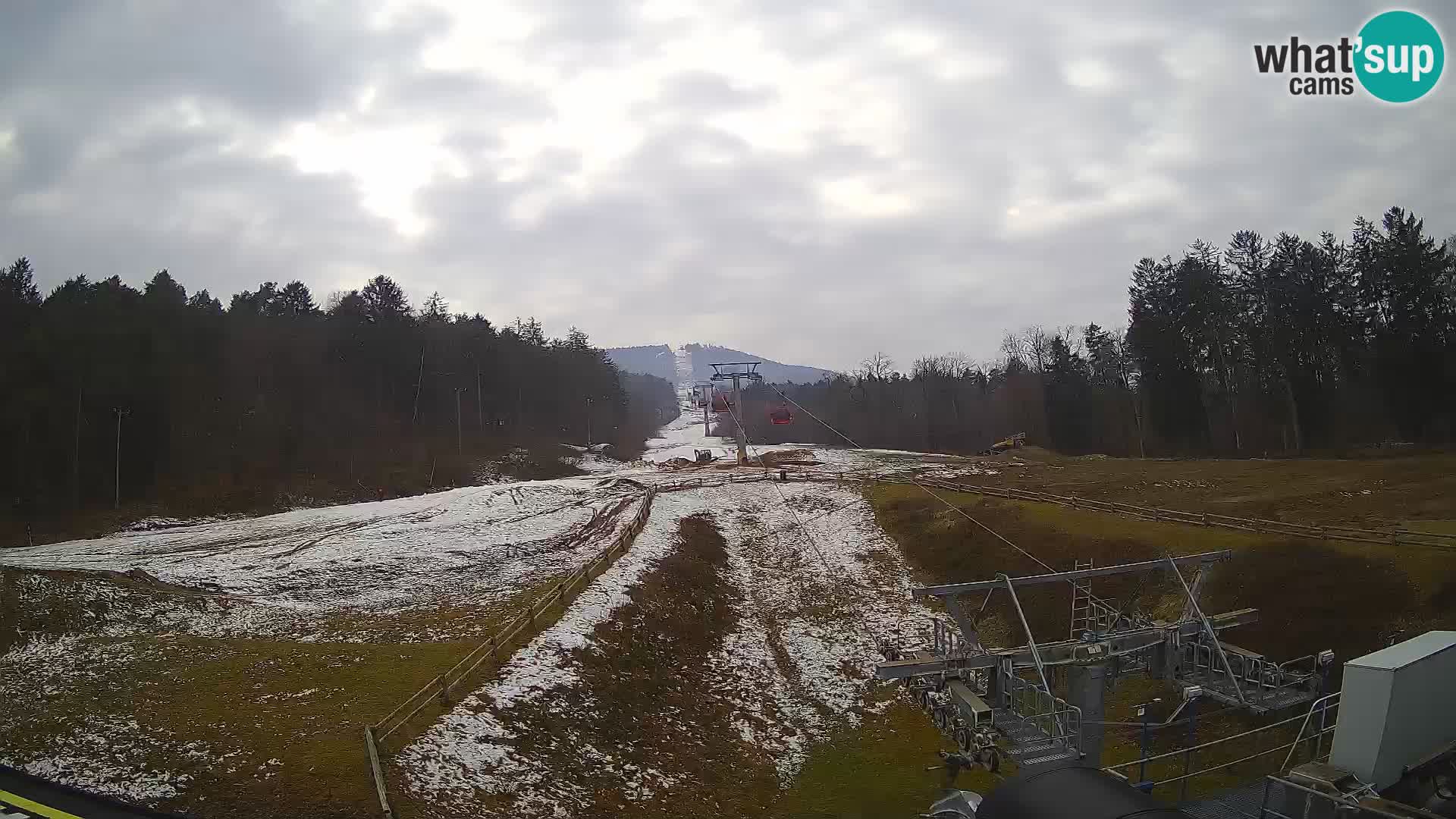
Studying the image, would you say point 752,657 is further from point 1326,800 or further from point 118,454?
point 118,454

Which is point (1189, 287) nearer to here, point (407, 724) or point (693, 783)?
point (693, 783)

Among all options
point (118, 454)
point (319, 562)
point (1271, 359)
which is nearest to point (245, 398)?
point (118, 454)

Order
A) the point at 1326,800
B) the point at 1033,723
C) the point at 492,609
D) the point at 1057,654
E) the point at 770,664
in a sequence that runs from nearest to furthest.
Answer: the point at 1326,800
the point at 1033,723
the point at 1057,654
the point at 770,664
the point at 492,609

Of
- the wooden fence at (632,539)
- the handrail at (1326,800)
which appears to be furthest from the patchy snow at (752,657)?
the handrail at (1326,800)

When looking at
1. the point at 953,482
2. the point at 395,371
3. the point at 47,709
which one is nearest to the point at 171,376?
the point at 395,371

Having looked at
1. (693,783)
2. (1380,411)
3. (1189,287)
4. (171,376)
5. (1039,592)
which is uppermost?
(1189,287)

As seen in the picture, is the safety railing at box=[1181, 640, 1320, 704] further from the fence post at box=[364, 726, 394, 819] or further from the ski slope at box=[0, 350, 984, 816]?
the fence post at box=[364, 726, 394, 819]

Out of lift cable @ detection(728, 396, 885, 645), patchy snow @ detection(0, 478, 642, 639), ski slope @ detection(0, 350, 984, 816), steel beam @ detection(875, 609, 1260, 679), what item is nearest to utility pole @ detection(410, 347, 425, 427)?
ski slope @ detection(0, 350, 984, 816)
